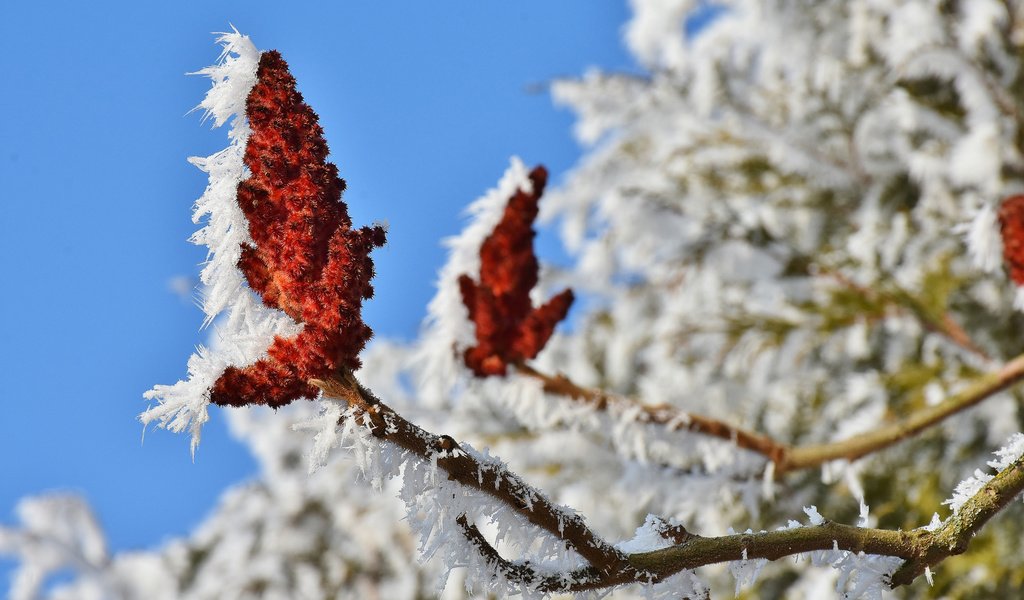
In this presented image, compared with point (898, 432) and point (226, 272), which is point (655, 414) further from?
point (226, 272)

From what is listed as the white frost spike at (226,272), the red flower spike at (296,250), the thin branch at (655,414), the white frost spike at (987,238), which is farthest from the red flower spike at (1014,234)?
the white frost spike at (226,272)

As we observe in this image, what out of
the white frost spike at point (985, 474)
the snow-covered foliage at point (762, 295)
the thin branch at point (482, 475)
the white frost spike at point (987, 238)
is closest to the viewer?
the thin branch at point (482, 475)

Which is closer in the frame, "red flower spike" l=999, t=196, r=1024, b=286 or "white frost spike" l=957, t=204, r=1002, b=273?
"red flower spike" l=999, t=196, r=1024, b=286

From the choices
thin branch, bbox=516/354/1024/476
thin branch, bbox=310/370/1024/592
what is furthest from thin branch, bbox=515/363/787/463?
thin branch, bbox=310/370/1024/592

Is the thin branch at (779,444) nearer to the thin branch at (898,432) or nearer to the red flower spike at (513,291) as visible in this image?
the thin branch at (898,432)

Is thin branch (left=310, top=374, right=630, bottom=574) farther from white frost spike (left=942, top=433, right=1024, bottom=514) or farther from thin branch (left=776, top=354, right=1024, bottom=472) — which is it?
thin branch (left=776, top=354, right=1024, bottom=472)

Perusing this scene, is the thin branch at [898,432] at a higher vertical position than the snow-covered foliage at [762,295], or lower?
lower

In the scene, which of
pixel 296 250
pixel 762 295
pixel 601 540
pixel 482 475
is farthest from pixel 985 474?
pixel 762 295
